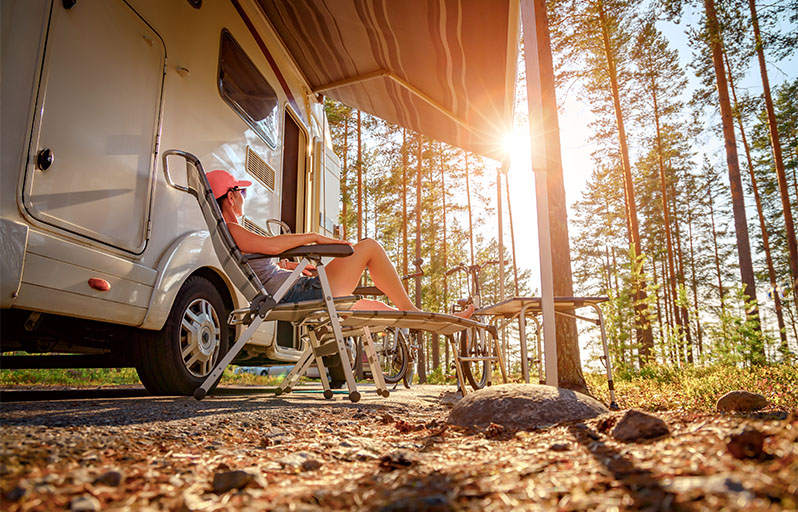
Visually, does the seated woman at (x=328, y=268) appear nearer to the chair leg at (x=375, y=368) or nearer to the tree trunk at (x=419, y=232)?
the chair leg at (x=375, y=368)

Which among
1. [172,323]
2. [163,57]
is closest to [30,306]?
[172,323]

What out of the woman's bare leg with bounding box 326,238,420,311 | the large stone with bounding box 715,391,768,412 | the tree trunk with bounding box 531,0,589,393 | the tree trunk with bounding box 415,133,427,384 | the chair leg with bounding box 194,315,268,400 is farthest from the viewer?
the tree trunk with bounding box 415,133,427,384

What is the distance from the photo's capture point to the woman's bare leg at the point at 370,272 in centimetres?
325

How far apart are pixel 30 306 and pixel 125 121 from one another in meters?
1.06

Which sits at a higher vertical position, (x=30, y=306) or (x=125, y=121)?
(x=125, y=121)

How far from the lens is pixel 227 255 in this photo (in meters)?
2.90

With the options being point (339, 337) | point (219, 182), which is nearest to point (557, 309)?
point (339, 337)

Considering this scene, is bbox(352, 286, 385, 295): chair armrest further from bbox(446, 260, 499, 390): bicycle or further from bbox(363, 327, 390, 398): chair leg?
bbox(446, 260, 499, 390): bicycle

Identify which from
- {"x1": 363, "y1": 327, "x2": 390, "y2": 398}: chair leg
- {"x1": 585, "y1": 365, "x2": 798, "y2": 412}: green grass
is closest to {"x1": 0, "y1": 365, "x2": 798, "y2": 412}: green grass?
{"x1": 585, "y1": 365, "x2": 798, "y2": 412}: green grass

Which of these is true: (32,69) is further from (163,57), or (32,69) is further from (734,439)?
(734,439)

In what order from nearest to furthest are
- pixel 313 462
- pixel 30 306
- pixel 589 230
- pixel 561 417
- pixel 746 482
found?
1. pixel 746 482
2. pixel 313 462
3. pixel 561 417
4. pixel 30 306
5. pixel 589 230

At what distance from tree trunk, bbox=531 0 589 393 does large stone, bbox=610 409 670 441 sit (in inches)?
148

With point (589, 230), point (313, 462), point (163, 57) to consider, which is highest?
point (589, 230)

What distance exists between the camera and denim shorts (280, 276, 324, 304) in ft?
9.66
